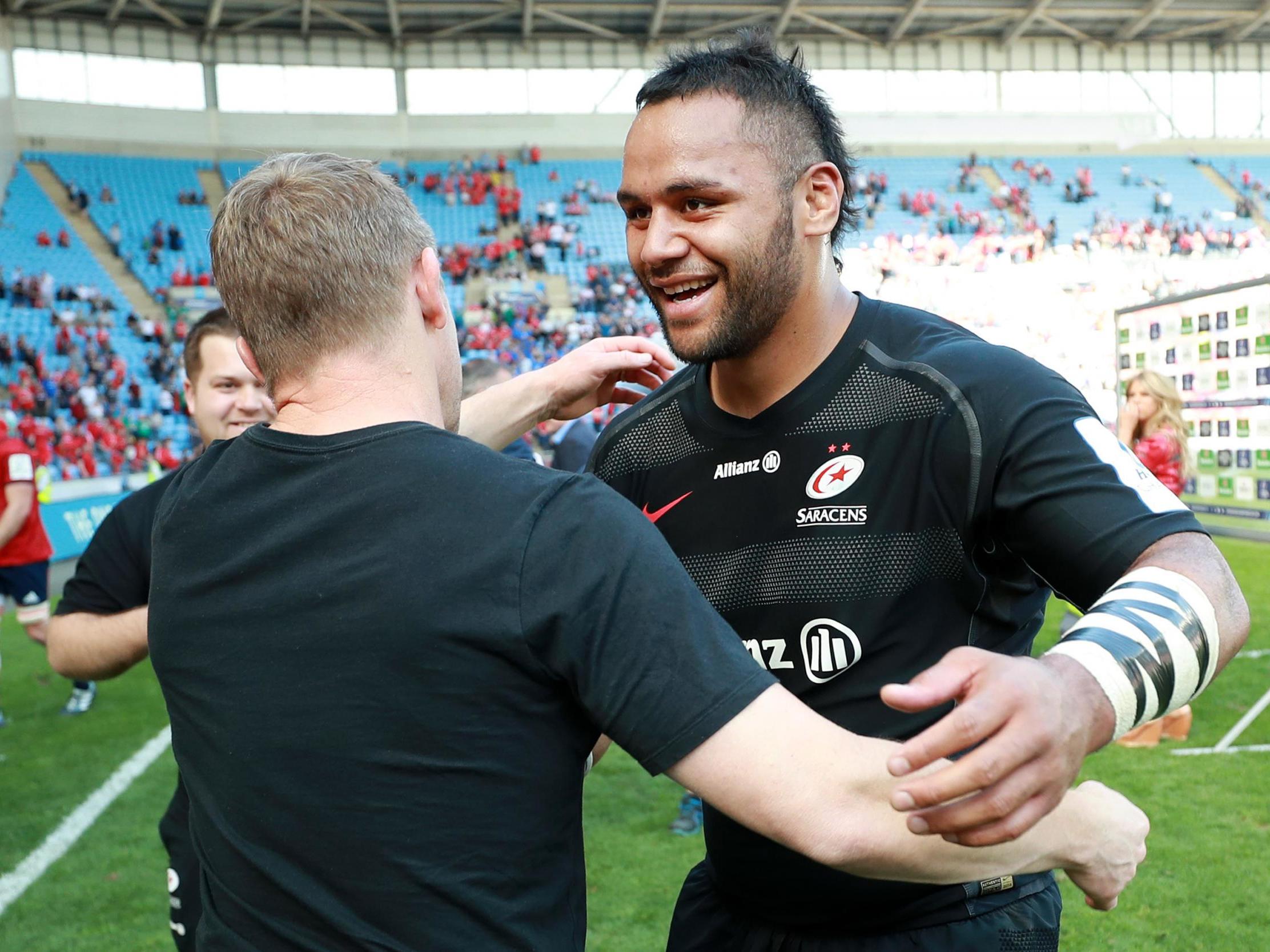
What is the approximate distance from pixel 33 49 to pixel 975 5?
28.5m

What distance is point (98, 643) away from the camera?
9.85ft

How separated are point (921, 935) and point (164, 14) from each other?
36.6 meters

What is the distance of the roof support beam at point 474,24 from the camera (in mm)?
34000

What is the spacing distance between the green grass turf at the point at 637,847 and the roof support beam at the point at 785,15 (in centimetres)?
3047

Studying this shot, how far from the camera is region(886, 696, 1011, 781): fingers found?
109 centimetres

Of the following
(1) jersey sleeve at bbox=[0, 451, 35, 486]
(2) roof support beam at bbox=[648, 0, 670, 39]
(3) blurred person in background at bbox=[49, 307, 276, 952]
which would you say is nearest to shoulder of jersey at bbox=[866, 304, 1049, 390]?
(3) blurred person in background at bbox=[49, 307, 276, 952]

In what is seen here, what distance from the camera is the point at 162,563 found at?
156 cm

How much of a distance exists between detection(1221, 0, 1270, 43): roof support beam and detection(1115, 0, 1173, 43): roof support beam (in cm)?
324

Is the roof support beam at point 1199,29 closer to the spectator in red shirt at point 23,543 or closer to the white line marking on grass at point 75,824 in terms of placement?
the spectator in red shirt at point 23,543

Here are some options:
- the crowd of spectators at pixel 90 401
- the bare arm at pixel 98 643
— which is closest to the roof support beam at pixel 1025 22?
the crowd of spectators at pixel 90 401

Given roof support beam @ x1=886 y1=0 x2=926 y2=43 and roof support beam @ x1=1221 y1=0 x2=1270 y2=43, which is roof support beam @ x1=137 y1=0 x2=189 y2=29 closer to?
roof support beam @ x1=886 y1=0 x2=926 y2=43

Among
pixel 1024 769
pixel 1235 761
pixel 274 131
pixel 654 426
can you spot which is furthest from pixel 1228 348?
pixel 274 131

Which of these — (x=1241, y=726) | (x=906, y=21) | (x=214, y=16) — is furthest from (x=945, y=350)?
(x=906, y=21)

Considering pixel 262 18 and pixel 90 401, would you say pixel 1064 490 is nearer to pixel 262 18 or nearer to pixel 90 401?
pixel 90 401
